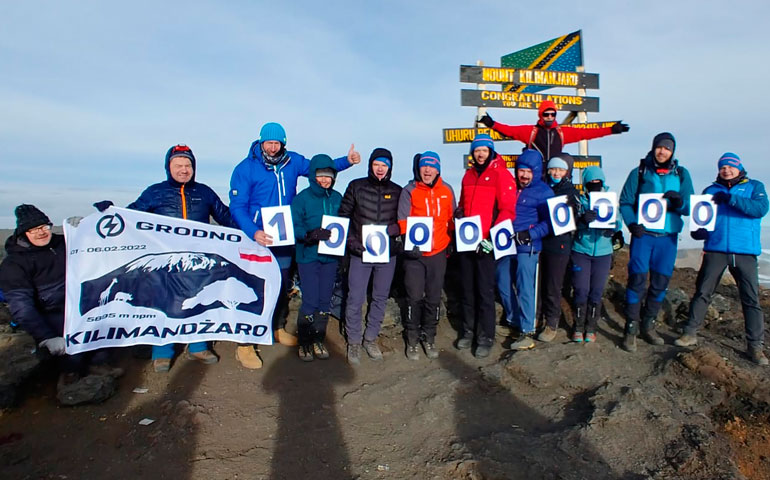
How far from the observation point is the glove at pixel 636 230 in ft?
19.8

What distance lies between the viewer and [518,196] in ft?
20.8

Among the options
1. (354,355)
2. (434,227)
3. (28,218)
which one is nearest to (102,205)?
(28,218)

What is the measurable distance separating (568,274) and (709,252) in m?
2.52

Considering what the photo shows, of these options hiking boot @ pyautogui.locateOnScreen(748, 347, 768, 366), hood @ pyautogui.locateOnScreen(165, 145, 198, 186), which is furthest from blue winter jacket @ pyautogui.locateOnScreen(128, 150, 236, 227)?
hiking boot @ pyautogui.locateOnScreen(748, 347, 768, 366)

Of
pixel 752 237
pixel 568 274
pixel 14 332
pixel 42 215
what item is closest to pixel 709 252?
pixel 752 237

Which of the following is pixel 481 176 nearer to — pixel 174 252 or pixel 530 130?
pixel 530 130

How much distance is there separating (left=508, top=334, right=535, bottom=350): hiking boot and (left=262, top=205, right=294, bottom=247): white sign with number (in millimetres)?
3477

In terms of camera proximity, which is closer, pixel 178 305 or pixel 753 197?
pixel 178 305

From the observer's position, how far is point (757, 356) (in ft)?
19.5

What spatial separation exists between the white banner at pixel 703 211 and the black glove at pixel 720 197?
6cm

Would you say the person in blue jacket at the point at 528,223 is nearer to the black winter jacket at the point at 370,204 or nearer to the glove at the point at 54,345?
the black winter jacket at the point at 370,204

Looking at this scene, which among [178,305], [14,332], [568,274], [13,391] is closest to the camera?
[13,391]

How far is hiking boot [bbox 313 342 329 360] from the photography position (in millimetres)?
5988

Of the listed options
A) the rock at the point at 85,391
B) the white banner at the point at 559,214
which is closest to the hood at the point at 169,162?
the rock at the point at 85,391
